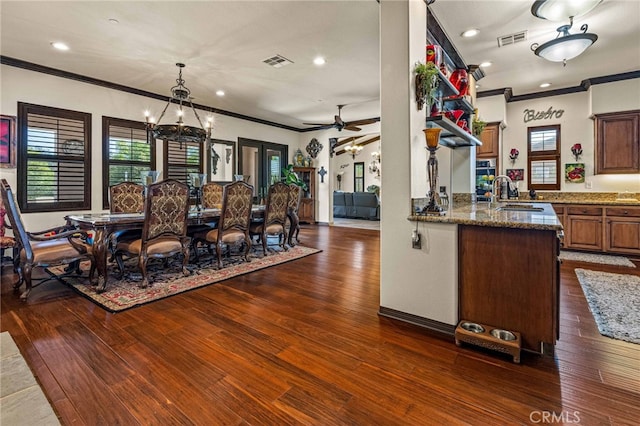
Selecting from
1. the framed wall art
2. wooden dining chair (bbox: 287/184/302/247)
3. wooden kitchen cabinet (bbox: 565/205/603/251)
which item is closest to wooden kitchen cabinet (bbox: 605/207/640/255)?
wooden kitchen cabinet (bbox: 565/205/603/251)

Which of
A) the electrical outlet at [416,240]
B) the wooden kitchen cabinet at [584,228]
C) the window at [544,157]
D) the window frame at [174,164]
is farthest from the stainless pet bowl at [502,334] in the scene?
the window frame at [174,164]

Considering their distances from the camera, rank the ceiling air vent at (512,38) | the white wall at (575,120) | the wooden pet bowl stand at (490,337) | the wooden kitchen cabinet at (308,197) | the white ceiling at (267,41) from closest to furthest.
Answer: the wooden pet bowl stand at (490,337) < the white ceiling at (267,41) < the ceiling air vent at (512,38) < the white wall at (575,120) < the wooden kitchen cabinet at (308,197)

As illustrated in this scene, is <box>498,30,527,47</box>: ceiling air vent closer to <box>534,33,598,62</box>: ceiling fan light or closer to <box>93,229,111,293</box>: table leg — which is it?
<box>534,33,598,62</box>: ceiling fan light

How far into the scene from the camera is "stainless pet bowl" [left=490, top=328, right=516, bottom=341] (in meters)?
1.99

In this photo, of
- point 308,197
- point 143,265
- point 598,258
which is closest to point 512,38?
point 598,258

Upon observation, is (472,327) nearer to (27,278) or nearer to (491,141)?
(27,278)

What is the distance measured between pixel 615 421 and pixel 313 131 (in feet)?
28.9

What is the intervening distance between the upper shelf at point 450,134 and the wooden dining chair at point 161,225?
2722 millimetres

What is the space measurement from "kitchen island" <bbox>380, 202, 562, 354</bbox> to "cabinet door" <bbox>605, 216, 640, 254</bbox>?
12.9 feet

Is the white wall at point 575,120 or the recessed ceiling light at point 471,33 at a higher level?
the recessed ceiling light at point 471,33

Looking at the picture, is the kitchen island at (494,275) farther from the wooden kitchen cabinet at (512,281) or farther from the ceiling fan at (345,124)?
the ceiling fan at (345,124)

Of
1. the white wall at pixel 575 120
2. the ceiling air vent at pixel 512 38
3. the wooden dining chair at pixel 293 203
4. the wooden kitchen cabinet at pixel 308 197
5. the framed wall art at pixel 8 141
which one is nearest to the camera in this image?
the ceiling air vent at pixel 512 38

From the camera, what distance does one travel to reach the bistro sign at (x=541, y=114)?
5668 mm

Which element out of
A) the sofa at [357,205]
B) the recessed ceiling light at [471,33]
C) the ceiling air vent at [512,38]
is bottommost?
the sofa at [357,205]
